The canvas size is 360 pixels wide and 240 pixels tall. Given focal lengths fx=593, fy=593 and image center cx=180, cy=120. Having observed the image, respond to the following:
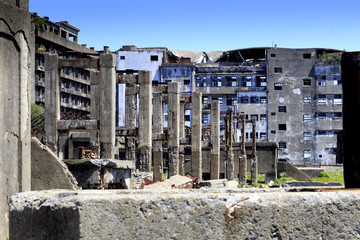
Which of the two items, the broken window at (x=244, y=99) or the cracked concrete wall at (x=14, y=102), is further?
the broken window at (x=244, y=99)

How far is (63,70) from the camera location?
6231 cm

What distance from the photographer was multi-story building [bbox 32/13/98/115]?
5806 centimetres

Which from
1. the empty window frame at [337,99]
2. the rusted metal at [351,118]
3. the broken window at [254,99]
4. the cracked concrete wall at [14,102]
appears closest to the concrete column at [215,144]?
the cracked concrete wall at [14,102]

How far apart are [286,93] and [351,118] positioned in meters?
61.8

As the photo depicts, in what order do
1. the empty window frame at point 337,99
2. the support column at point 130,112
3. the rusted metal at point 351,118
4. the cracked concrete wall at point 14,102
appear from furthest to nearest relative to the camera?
the empty window frame at point 337,99 → the support column at point 130,112 → the cracked concrete wall at point 14,102 → the rusted metal at point 351,118

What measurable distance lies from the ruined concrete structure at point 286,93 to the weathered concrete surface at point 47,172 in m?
57.5

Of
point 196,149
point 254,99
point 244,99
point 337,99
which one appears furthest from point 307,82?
point 196,149

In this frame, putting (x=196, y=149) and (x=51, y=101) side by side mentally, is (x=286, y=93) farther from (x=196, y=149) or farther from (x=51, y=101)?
(x=51, y=101)

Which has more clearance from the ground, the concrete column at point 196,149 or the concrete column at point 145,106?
the concrete column at point 145,106

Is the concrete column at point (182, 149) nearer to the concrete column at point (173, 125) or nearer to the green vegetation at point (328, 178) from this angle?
the concrete column at point (173, 125)

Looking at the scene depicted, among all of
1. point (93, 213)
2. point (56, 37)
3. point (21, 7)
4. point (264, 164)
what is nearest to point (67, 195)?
point (93, 213)

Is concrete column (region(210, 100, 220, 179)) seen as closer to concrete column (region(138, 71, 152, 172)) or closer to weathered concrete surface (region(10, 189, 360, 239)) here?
concrete column (region(138, 71, 152, 172))

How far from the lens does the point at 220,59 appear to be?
233 ft

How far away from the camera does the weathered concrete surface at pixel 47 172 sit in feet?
23.1
